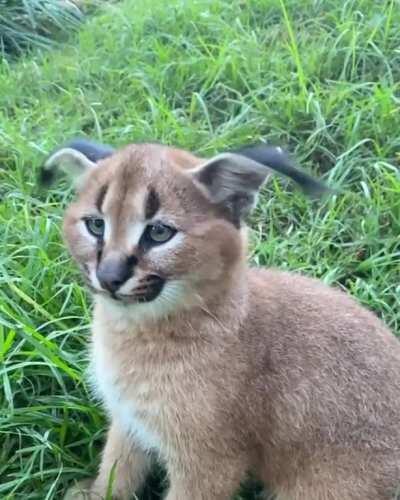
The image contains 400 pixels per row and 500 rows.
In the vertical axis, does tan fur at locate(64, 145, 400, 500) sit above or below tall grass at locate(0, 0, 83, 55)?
above

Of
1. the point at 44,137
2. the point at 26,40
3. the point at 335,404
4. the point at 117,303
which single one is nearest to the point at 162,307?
the point at 117,303

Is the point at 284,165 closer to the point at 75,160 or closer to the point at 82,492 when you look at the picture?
the point at 75,160

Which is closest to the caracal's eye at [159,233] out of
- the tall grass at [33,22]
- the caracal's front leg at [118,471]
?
the caracal's front leg at [118,471]

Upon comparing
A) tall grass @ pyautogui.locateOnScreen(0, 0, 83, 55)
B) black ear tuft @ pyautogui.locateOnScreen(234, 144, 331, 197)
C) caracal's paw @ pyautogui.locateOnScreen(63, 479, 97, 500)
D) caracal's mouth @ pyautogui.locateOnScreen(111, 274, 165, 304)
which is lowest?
caracal's paw @ pyautogui.locateOnScreen(63, 479, 97, 500)

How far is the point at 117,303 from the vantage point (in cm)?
276

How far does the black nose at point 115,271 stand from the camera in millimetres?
2621

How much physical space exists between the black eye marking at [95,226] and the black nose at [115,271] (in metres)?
0.14

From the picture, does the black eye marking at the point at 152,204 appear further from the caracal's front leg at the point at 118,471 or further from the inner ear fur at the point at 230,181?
the caracal's front leg at the point at 118,471

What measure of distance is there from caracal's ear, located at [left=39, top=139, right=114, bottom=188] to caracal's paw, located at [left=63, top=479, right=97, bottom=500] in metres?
0.99

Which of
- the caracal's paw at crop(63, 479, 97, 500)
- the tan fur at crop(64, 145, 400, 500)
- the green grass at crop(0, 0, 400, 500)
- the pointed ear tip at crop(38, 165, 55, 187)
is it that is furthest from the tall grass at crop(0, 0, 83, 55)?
the tan fur at crop(64, 145, 400, 500)

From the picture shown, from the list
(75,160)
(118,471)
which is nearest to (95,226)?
(75,160)

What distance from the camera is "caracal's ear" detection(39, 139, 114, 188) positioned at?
299cm

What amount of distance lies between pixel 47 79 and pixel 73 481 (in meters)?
2.93

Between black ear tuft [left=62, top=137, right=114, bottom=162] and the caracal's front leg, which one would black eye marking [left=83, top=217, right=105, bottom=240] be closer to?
black ear tuft [left=62, top=137, right=114, bottom=162]
